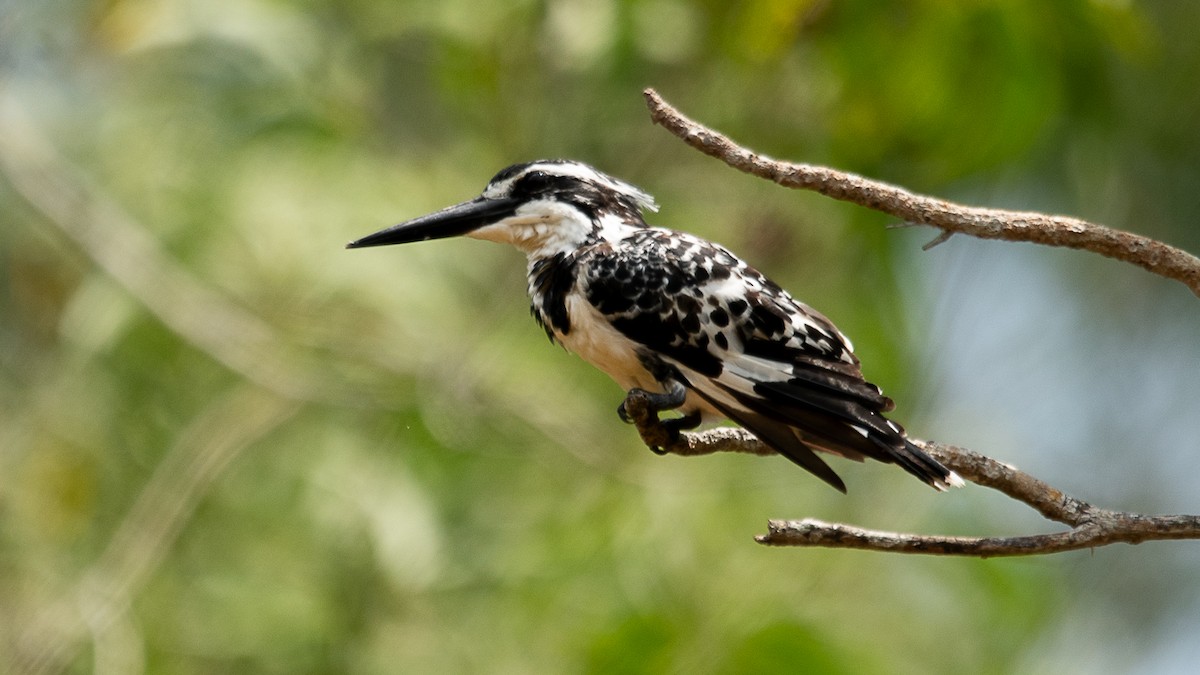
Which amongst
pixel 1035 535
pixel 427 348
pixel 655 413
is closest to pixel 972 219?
pixel 1035 535

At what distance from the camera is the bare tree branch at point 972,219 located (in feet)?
6.93

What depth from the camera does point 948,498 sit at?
18.9ft

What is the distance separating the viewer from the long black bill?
9.18ft

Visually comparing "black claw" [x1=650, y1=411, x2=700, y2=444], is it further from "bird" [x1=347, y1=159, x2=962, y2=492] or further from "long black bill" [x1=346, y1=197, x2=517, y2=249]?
"long black bill" [x1=346, y1=197, x2=517, y2=249]

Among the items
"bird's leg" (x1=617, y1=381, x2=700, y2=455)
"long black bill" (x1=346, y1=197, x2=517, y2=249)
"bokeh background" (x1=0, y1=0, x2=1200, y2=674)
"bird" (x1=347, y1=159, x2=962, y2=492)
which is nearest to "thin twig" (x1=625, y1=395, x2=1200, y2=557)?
"bird" (x1=347, y1=159, x2=962, y2=492)

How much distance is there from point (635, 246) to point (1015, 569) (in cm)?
344

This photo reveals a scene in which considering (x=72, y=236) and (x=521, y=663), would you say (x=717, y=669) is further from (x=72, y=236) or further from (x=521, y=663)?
(x=72, y=236)

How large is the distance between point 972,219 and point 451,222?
1.13 meters

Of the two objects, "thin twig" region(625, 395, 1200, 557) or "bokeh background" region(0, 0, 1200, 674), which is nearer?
"thin twig" region(625, 395, 1200, 557)

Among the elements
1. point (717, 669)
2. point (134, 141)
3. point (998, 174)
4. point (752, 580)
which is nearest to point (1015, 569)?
point (752, 580)

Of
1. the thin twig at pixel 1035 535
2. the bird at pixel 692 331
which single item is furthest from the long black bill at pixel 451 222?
the thin twig at pixel 1035 535

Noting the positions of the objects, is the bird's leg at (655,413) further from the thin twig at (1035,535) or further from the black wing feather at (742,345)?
the thin twig at (1035,535)

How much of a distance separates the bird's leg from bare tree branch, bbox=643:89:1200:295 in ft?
1.41

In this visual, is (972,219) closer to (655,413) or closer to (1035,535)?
(1035,535)
